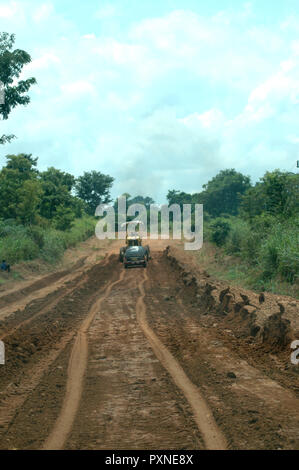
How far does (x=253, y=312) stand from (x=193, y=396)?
16.6ft

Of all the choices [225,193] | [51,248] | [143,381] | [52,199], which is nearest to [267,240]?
[143,381]

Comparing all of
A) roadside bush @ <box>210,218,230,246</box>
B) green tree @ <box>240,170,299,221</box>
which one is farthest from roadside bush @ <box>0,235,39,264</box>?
green tree @ <box>240,170,299,221</box>

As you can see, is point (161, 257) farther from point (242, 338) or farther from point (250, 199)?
point (242, 338)

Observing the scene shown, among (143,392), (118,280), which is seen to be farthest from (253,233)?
(143,392)

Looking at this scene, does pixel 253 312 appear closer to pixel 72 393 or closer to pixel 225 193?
pixel 72 393

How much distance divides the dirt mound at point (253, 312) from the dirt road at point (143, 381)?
0.09 meters

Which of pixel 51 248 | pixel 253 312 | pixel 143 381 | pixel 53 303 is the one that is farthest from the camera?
pixel 51 248

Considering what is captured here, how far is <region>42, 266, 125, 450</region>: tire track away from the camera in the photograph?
493 cm

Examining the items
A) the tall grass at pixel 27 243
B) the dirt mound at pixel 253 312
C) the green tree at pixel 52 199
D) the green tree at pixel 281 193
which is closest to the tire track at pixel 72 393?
the dirt mound at pixel 253 312

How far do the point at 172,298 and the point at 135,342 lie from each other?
629 centimetres

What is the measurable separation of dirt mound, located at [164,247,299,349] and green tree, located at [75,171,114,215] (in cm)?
6002

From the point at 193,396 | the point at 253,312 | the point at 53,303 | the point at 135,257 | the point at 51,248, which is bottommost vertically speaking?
the point at 53,303

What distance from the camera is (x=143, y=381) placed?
22.8 ft

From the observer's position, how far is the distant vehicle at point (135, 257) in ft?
87.5
